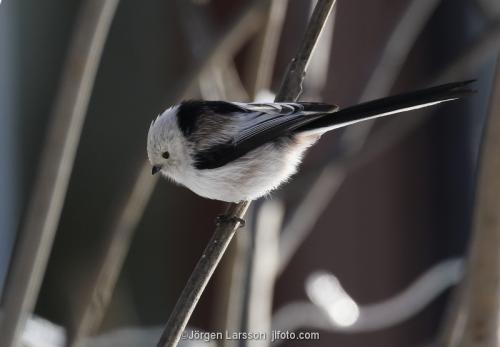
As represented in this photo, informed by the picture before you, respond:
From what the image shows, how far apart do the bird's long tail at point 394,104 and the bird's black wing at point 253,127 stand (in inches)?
1.5

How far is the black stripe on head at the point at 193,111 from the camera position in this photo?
2.29 meters

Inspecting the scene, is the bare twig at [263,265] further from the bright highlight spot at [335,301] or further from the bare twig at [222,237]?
the bright highlight spot at [335,301]

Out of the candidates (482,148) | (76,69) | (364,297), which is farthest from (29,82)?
(482,148)

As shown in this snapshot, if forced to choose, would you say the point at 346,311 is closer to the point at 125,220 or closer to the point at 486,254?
the point at 125,220

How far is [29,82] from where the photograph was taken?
4.67 metres

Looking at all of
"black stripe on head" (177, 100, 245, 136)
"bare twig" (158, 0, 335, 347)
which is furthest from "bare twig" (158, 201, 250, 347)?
"black stripe on head" (177, 100, 245, 136)

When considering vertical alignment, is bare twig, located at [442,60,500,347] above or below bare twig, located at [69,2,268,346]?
below

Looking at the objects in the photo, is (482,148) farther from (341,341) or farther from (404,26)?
(341,341)

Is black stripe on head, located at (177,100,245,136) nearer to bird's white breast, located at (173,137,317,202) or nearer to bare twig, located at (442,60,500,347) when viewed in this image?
bird's white breast, located at (173,137,317,202)

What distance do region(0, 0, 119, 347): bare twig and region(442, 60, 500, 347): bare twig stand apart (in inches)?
33.9

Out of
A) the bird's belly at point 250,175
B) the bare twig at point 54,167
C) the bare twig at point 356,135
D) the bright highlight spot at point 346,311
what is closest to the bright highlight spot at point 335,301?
the bright highlight spot at point 346,311

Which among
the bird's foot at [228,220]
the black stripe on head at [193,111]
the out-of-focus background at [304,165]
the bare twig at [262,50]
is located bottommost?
the bird's foot at [228,220]

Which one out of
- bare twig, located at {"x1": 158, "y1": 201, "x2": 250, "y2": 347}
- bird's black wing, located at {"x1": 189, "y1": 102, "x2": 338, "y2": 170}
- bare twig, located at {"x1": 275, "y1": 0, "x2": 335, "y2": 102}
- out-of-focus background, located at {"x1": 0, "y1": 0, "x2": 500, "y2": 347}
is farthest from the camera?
out-of-focus background, located at {"x1": 0, "y1": 0, "x2": 500, "y2": 347}

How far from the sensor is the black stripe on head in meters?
2.29
